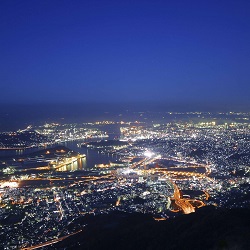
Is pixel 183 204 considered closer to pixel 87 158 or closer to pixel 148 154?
pixel 87 158

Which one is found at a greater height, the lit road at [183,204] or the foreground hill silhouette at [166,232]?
the foreground hill silhouette at [166,232]

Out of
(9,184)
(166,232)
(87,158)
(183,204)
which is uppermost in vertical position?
(166,232)

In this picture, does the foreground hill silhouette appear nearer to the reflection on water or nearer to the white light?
the reflection on water

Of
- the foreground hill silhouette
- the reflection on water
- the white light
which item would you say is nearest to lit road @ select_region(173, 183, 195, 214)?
the foreground hill silhouette

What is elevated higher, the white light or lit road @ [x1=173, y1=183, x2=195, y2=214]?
lit road @ [x1=173, y1=183, x2=195, y2=214]

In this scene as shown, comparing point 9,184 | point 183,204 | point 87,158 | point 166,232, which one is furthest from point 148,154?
point 166,232

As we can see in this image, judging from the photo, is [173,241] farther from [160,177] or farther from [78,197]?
[160,177]

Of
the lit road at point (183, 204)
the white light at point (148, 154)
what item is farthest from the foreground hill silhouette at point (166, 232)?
the white light at point (148, 154)

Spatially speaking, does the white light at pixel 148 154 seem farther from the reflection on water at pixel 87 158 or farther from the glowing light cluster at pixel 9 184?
the glowing light cluster at pixel 9 184
